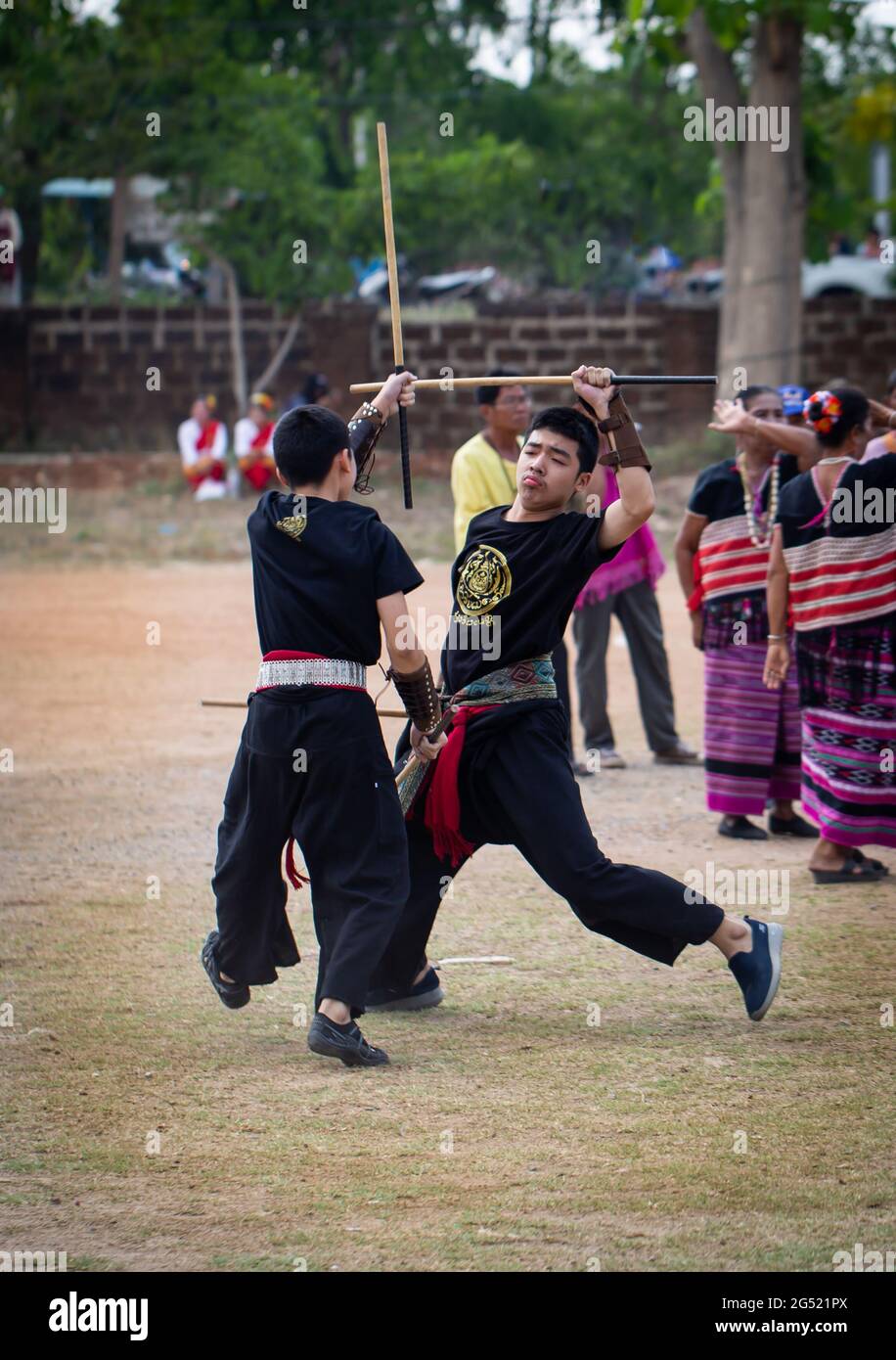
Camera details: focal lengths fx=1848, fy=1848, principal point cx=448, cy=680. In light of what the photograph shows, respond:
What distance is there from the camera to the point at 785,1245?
12.7ft

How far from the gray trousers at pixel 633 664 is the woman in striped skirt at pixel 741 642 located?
149 cm

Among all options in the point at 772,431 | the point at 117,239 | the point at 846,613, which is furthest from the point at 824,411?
the point at 117,239

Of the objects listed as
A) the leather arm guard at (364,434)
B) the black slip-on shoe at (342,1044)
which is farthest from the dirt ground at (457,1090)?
the leather arm guard at (364,434)

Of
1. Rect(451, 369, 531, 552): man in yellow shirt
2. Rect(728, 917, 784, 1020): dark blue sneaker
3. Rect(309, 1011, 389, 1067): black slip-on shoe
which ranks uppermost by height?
Rect(451, 369, 531, 552): man in yellow shirt

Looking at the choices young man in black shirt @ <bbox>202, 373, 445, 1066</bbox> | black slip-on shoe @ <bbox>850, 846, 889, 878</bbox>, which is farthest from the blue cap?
young man in black shirt @ <bbox>202, 373, 445, 1066</bbox>

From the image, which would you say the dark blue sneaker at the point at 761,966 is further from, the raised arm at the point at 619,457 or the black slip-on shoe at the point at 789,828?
the black slip-on shoe at the point at 789,828

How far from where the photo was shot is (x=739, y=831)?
7.98m

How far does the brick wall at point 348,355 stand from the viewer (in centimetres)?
2291

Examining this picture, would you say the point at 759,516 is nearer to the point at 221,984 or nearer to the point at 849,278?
the point at 221,984

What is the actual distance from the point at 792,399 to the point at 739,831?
191cm

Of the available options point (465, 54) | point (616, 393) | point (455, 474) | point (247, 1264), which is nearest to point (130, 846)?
point (455, 474)

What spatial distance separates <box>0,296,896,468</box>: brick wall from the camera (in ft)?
75.2

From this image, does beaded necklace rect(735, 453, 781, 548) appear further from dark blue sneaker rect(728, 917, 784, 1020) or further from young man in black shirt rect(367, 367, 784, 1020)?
dark blue sneaker rect(728, 917, 784, 1020)

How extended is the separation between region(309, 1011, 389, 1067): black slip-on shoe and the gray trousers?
4.58 m
